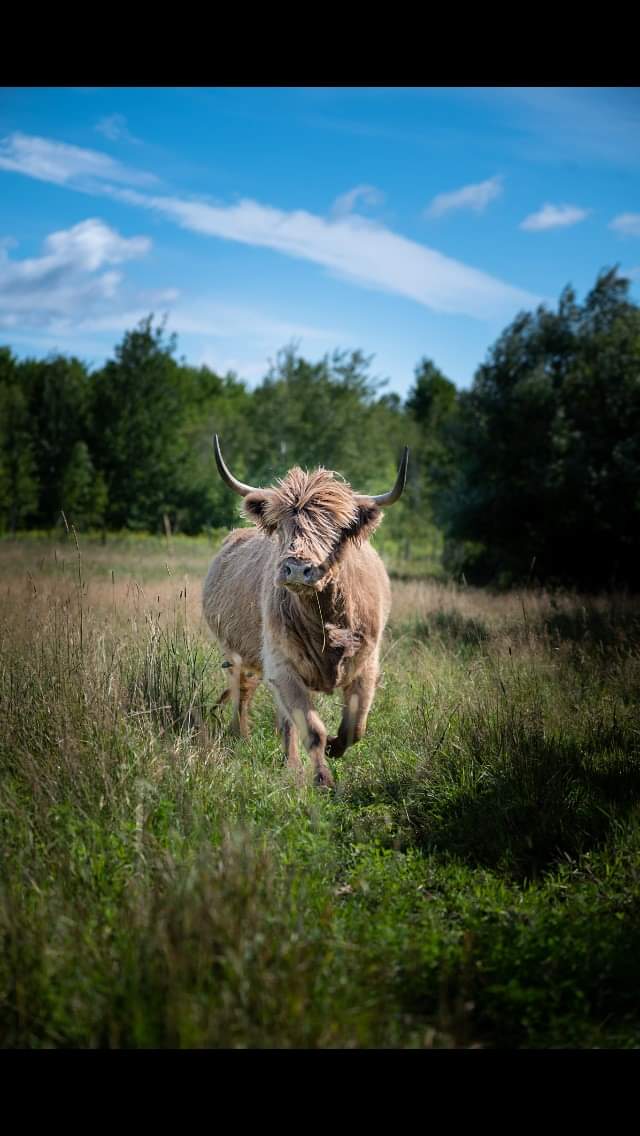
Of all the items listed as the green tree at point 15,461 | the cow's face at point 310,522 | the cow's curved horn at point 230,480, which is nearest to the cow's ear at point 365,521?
the cow's face at point 310,522

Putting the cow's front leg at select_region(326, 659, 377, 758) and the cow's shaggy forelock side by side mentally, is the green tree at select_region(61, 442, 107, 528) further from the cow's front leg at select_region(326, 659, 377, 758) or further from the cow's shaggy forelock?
the cow's front leg at select_region(326, 659, 377, 758)

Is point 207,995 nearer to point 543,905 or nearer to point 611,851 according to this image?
point 543,905

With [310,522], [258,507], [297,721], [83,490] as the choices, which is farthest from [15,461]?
[297,721]

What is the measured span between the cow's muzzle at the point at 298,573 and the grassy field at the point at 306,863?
1.15 metres

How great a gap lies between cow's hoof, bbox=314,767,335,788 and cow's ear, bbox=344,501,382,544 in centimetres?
174

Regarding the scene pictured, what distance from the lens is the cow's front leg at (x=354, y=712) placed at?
Result: 5418 millimetres

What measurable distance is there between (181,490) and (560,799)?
95.1 feet

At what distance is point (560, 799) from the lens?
4.32m

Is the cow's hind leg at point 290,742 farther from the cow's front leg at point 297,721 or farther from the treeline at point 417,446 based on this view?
the treeline at point 417,446

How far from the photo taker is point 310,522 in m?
5.14

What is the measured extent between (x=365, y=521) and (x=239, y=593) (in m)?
1.86

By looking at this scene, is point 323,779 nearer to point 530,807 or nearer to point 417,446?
point 530,807

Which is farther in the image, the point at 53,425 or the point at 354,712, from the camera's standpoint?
the point at 53,425
